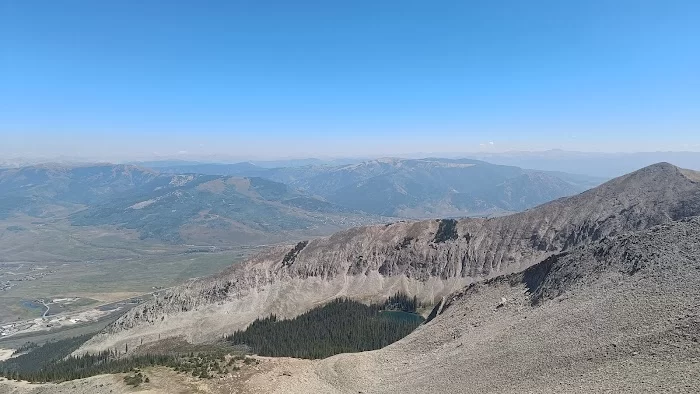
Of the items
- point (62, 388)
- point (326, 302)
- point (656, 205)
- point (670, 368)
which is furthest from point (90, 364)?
point (656, 205)

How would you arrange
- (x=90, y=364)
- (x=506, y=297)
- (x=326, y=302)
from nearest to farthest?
(x=506, y=297) → (x=90, y=364) → (x=326, y=302)

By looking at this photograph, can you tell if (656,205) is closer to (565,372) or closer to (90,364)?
(565,372)

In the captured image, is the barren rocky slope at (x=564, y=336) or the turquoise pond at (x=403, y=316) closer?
the barren rocky slope at (x=564, y=336)

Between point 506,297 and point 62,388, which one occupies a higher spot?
point 506,297

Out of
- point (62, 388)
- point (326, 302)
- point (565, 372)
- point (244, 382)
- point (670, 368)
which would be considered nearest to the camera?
point (670, 368)

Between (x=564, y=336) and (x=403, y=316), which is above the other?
(x=564, y=336)

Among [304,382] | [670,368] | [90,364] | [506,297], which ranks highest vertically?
[670,368]

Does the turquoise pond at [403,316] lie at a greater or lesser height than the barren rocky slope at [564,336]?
lesser

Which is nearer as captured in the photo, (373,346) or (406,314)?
(373,346)

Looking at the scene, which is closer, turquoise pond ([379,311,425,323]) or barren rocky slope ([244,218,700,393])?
barren rocky slope ([244,218,700,393])

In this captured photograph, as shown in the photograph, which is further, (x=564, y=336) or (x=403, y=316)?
(x=403, y=316)

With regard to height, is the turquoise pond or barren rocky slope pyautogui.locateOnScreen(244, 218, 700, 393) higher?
barren rocky slope pyautogui.locateOnScreen(244, 218, 700, 393)
